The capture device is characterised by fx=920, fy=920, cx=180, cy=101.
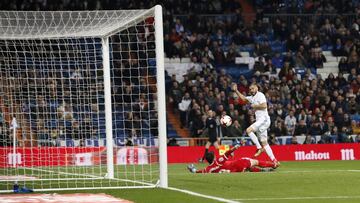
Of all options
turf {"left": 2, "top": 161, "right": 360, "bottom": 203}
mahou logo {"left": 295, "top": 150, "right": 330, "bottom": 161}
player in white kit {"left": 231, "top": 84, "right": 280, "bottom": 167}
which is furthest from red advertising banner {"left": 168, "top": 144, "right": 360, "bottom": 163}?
turf {"left": 2, "top": 161, "right": 360, "bottom": 203}

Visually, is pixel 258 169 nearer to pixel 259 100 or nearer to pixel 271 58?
pixel 259 100

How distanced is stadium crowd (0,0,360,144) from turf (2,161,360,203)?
14865 millimetres

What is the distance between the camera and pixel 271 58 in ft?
137

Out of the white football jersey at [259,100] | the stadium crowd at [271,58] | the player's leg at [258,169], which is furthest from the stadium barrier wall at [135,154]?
the player's leg at [258,169]

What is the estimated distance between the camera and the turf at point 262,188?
14484mm

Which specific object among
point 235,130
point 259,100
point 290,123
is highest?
point 259,100

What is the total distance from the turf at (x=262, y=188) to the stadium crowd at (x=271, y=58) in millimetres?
14865

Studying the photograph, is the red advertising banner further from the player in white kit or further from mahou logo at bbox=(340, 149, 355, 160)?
the player in white kit

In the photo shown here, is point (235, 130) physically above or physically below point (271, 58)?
below

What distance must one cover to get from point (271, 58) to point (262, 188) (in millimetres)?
25401

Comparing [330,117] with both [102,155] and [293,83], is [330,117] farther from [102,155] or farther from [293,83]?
[102,155]

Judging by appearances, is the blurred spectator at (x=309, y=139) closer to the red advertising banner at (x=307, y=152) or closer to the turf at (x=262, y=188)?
the red advertising banner at (x=307, y=152)

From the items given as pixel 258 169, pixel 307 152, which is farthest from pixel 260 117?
pixel 307 152

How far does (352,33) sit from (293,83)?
6067mm
